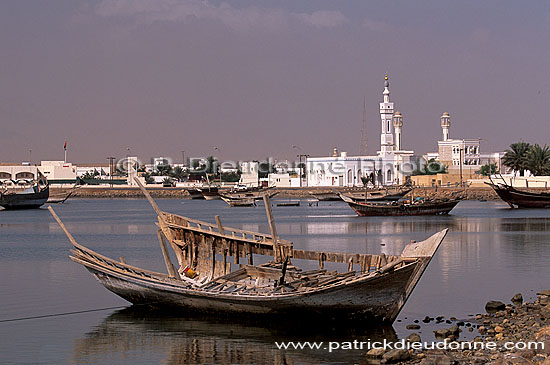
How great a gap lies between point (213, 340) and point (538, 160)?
3674 inches

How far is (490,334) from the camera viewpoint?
53.1 feet

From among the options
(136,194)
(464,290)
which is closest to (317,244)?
(464,290)

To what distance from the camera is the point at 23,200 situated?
309 feet

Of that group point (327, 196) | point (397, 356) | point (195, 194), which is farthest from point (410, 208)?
point (195, 194)

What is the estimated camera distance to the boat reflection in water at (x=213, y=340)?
617 inches

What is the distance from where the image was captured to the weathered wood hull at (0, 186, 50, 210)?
92.9m

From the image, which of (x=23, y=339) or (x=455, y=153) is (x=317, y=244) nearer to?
(x=23, y=339)

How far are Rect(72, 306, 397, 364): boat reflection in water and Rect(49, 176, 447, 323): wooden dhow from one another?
1.05 feet

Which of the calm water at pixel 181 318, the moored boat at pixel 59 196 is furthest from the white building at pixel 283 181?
the calm water at pixel 181 318

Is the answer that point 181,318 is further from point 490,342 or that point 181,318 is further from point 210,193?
point 210,193

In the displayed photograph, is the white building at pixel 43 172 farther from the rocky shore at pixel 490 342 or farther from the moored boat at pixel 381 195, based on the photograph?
the rocky shore at pixel 490 342

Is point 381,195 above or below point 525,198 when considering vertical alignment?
above

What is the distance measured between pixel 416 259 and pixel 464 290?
7503 mm

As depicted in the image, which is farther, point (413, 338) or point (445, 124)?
point (445, 124)
